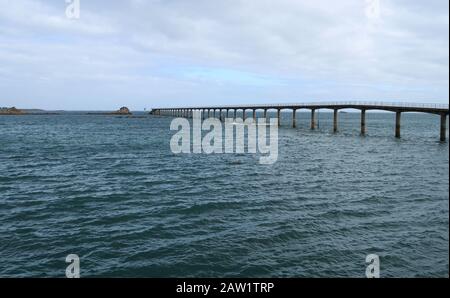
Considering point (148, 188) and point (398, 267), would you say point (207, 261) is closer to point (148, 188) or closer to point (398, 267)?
point (398, 267)

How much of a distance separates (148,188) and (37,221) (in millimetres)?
8893

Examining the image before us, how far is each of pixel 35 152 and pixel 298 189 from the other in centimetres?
3572

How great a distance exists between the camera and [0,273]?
1395 centimetres

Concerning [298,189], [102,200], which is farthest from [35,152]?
[298,189]

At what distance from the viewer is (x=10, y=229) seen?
61.0 feet

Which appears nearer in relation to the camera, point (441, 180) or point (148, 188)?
point (148, 188)

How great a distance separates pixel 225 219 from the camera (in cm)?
2005

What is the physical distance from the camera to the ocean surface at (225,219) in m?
14.6

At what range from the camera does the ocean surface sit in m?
14.6

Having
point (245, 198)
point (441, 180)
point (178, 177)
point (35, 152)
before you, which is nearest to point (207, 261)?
point (245, 198)

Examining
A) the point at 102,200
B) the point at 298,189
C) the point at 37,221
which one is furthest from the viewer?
the point at 298,189
